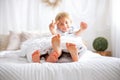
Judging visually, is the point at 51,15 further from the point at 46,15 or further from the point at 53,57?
the point at 53,57

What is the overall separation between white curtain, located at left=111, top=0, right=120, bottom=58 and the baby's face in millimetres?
958

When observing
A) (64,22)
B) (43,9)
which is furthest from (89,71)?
(43,9)

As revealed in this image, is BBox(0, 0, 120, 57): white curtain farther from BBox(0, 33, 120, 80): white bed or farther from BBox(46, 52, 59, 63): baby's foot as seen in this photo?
BBox(0, 33, 120, 80): white bed

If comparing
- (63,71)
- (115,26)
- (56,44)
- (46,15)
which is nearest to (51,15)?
(46,15)

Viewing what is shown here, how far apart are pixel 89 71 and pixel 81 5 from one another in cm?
222

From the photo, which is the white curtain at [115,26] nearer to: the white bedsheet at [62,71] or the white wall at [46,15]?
the white wall at [46,15]

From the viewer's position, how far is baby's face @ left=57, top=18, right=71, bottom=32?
8.49ft

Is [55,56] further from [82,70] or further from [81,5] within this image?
[81,5]

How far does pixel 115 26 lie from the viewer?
3.33 m

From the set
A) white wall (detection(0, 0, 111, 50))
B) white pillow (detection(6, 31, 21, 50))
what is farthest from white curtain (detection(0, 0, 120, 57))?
white pillow (detection(6, 31, 21, 50))

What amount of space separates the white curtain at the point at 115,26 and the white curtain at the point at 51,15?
2.5 inches

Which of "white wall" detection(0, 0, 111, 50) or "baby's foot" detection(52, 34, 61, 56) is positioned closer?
"baby's foot" detection(52, 34, 61, 56)

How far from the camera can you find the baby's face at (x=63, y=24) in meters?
2.59

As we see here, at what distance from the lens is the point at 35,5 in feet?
11.6
